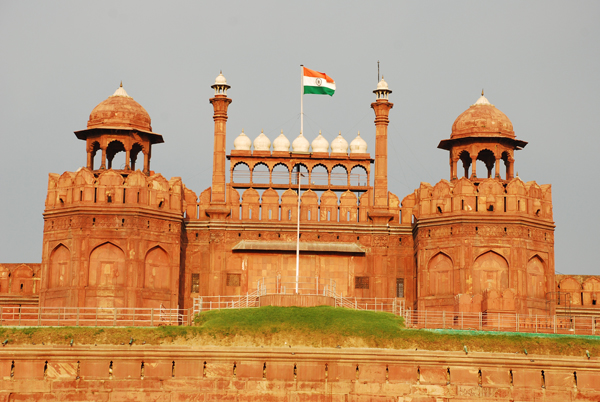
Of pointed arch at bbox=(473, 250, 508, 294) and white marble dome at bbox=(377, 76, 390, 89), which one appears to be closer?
pointed arch at bbox=(473, 250, 508, 294)

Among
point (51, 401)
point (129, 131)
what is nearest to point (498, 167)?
point (129, 131)

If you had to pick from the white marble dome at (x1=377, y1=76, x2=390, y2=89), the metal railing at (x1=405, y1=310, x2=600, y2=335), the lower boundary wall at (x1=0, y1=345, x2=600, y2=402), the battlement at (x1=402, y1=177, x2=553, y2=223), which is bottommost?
the lower boundary wall at (x1=0, y1=345, x2=600, y2=402)

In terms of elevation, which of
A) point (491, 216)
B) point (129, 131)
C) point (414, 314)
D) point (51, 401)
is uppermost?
point (129, 131)

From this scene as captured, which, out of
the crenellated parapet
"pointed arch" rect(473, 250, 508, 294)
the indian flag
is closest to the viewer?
the crenellated parapet

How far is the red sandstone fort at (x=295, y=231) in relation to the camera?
2450 inches

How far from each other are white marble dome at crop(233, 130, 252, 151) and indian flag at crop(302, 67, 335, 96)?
4664 millimetres

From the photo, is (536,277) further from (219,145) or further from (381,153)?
(219,145)

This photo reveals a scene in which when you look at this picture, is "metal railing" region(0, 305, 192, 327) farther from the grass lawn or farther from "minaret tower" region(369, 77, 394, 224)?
"minaret tower" region(369, 77, 394, 224)

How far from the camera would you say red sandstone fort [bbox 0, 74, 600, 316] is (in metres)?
62.2

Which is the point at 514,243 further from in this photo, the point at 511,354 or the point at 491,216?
the point at 511,354

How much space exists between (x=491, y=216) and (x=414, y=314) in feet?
21.4

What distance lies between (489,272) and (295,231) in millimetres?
Answer: 10957

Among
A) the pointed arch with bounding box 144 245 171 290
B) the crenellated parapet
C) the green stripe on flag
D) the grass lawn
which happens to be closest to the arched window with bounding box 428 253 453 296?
the grass lawn

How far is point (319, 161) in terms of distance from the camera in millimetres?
68500
